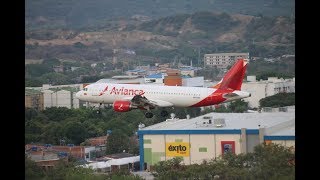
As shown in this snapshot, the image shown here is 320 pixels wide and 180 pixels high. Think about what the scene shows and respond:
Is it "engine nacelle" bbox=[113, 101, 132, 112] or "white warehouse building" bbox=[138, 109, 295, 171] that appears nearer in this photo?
"engine nacelle" bbox=[113, 101, 132, 112]

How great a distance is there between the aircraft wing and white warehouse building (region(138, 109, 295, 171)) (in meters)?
3.09

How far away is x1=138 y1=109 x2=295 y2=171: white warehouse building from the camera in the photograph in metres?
23.4

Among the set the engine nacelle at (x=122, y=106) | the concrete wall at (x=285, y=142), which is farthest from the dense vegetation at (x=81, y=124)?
the engine nacelle at (x=122, y=106)

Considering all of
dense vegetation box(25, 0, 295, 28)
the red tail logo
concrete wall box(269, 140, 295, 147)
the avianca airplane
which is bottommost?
concrete wall box(269, 140, 295, 147)

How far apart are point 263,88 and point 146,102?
26.2 m

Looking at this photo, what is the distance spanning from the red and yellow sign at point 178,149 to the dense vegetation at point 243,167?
1565 millimetres

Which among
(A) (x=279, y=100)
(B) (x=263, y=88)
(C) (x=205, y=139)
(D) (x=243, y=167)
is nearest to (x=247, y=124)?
(C) (x=205, y=139)

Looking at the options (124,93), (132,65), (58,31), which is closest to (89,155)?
(124,93)

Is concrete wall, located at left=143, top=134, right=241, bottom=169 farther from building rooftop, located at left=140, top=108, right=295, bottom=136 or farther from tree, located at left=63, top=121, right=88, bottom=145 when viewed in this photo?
tree, located at left=63, top=121, right=88, bottom=145

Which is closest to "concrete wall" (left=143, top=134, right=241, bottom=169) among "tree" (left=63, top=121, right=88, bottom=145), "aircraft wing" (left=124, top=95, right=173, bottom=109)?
"aircraft wing" (left=124, top=95, right=173, bottom=109)

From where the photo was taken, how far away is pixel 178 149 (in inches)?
937

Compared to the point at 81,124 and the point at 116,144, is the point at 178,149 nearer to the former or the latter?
the point at 116,144

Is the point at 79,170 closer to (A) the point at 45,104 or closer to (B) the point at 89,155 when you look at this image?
(B) the point at 89,155
